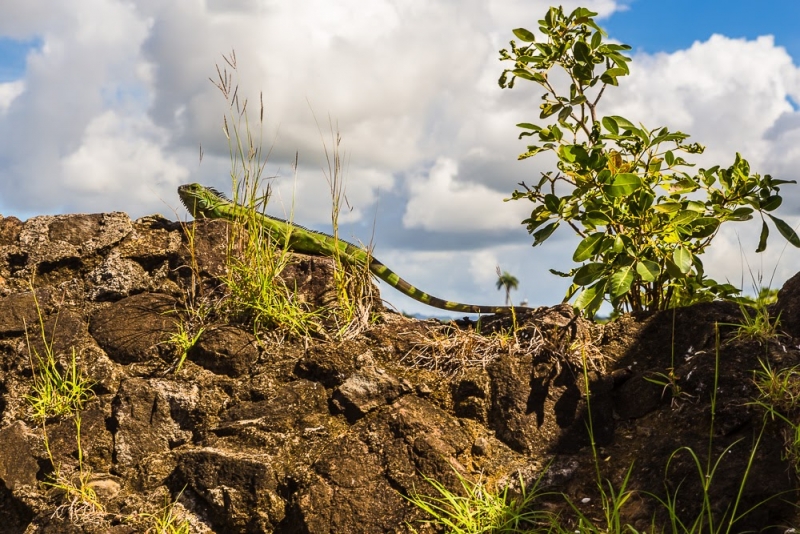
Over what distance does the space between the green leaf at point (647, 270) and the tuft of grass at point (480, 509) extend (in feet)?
3.77

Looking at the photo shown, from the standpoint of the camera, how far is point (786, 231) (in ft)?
→ 15.0

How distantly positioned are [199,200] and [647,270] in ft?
12.5

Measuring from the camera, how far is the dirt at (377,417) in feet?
12.6

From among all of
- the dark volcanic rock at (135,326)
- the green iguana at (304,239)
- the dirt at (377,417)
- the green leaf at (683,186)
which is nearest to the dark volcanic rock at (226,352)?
the dirt at (377,417)

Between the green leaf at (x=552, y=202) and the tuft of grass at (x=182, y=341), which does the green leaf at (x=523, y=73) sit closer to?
the green leaf at (x=552, y=202)

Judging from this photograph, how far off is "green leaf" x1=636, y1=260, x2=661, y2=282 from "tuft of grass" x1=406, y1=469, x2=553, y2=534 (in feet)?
3.77

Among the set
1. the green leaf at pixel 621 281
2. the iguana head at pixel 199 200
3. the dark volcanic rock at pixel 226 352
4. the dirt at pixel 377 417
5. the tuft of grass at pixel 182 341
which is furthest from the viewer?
the iguana head at pixel 199 200

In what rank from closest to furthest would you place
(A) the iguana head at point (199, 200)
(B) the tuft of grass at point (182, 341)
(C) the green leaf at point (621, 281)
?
(C) the green leaf at point (621, 281), (B) the tuft of grass at point (182, 341), (A) the iguana head at point (199, 200)

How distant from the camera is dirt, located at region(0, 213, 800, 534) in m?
3.85

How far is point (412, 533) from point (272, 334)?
1.61 meters

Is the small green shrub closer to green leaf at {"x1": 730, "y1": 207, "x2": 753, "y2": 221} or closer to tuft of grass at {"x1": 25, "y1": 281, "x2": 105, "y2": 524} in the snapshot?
green leaf at {"x1": 730, "y1": 207, "x2": 753, "y2": 221}

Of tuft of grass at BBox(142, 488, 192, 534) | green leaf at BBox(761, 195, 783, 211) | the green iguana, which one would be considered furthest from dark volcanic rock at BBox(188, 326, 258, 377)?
green leaf at BBox(761, 195, 783, 211)

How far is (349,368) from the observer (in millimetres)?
4551

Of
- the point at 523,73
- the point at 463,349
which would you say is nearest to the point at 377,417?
the point at 463,349
